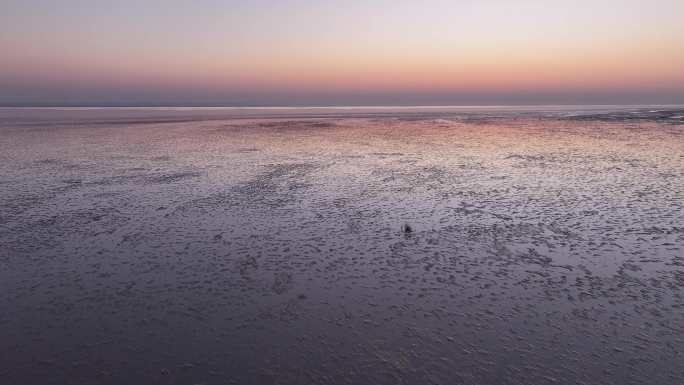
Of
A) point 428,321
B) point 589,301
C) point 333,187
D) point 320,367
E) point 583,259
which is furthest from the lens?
point 333,187

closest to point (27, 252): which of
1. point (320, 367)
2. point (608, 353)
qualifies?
point (320, 367)

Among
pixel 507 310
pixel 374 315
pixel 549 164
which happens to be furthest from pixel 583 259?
pixel 549 164

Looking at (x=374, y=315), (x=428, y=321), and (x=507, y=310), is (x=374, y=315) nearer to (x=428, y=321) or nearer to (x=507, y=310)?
(x=428, y=321)

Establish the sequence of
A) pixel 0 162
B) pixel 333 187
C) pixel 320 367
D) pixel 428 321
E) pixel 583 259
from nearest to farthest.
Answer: pixel 320 367 < pixel 428 321 < pixel 583 259 < pixel 333 187 < pixel 0 162

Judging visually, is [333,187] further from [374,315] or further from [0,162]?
[0,162]

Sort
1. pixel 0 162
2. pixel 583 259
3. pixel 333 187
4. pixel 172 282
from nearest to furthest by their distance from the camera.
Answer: pixel 172 282, pixel 583 259, pixel 333 187, pixel 0 162

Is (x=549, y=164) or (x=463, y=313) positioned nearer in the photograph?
(x=463, y=313)
